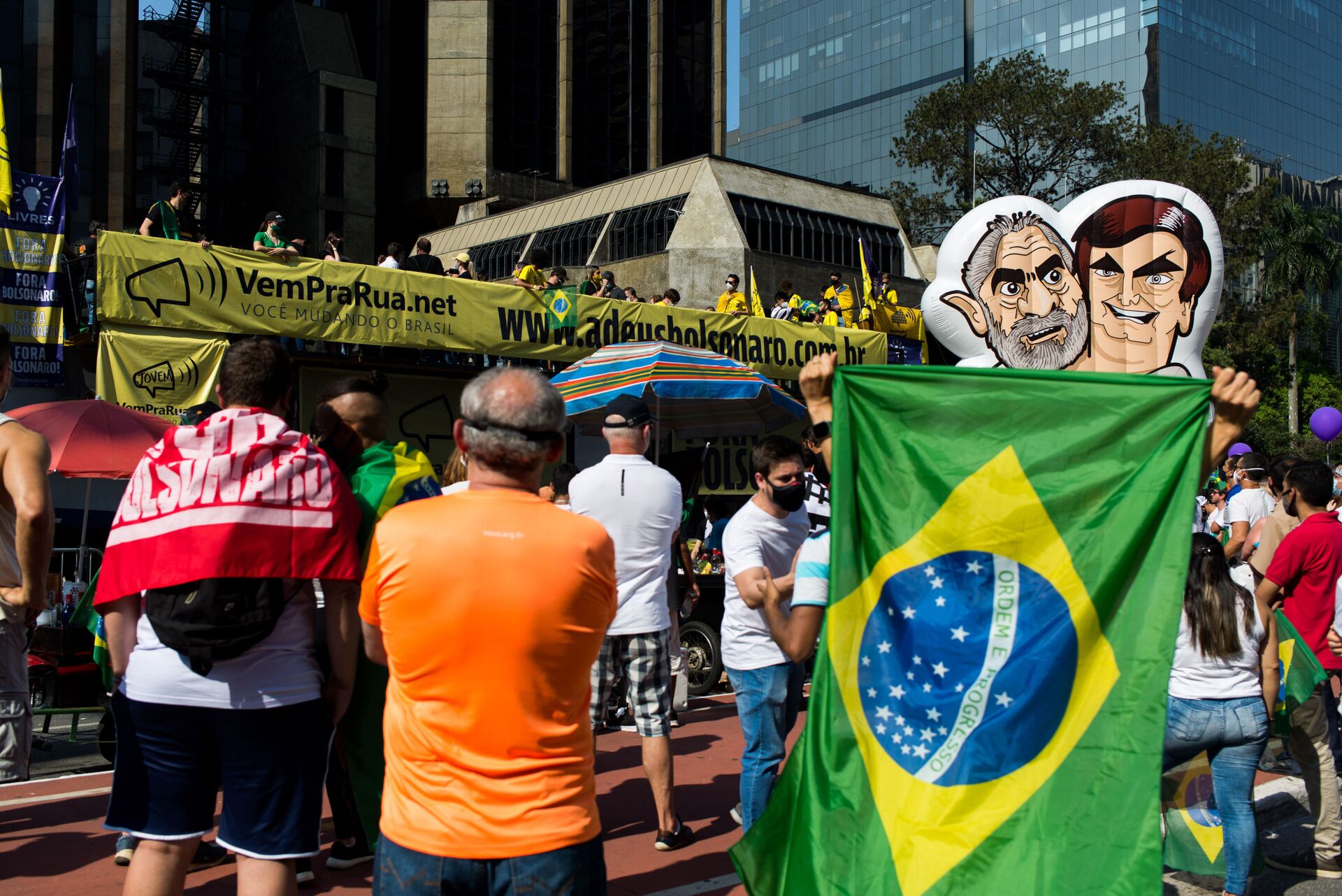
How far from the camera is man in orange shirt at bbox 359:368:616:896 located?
247 centimetres

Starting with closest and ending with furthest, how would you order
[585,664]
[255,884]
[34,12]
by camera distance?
[585,664] → [255,884] → [34,12]

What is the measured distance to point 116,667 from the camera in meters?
3.50

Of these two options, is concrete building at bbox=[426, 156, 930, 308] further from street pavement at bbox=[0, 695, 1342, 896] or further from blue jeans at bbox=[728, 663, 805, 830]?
blue jeans at bbox=[728, 663, 805, 830]

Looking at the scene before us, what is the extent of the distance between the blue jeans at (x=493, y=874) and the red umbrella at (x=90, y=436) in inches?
290

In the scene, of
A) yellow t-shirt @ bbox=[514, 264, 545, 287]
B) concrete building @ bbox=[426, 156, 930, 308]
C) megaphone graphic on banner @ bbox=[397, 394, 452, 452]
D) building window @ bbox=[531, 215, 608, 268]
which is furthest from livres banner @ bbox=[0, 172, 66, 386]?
building window @ bbox=[531, 215, 608, 268]

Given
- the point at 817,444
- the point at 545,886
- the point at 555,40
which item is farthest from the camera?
the point at 555,40

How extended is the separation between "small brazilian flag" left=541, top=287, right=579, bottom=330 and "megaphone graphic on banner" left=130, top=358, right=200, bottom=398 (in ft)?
14.5

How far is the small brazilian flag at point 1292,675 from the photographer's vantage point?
5.44 meters

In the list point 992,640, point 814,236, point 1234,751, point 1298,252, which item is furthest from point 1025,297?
point 1298,252

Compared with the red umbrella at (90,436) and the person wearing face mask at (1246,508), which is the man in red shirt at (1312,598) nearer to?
the person wearing face mask at (1246,508)

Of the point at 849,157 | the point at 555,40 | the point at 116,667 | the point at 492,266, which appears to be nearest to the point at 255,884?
the point at 116,667

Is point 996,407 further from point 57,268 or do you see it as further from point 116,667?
point 57,268

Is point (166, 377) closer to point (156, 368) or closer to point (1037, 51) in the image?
point (156, 368)

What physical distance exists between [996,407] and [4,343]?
353 cm
